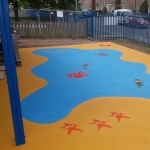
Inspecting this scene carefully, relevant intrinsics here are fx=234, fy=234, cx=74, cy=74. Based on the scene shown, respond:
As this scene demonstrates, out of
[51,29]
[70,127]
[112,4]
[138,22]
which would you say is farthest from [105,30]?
[112,4]

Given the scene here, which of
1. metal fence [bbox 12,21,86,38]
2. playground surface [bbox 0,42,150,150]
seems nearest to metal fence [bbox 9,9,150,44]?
metal fence [bbox 12,21,86,38]

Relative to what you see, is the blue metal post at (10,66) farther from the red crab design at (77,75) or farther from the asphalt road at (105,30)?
the asphalt road at (105,30)

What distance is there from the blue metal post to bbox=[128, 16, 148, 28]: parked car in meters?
9.55

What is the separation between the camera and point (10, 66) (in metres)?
2.90

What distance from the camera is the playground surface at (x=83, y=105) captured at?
3299 mm

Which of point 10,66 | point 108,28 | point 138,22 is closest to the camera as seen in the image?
point 10,66

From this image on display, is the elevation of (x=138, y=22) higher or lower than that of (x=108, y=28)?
higher

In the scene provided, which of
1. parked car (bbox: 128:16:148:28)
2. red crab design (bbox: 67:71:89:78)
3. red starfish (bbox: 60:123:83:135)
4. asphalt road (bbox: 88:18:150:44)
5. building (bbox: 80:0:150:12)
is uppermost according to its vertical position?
building (bbox: 80:0:150:12)

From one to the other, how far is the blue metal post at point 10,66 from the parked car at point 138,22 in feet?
31.3

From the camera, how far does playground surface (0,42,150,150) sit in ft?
10.8

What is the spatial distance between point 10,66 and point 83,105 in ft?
6.62

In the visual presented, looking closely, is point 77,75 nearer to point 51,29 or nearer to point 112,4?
point 51,29

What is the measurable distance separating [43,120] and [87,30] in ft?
38.4

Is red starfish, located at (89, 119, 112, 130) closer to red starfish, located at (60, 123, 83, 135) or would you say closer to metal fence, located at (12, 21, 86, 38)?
red starfish, located at (60, 123, 83, 135)
